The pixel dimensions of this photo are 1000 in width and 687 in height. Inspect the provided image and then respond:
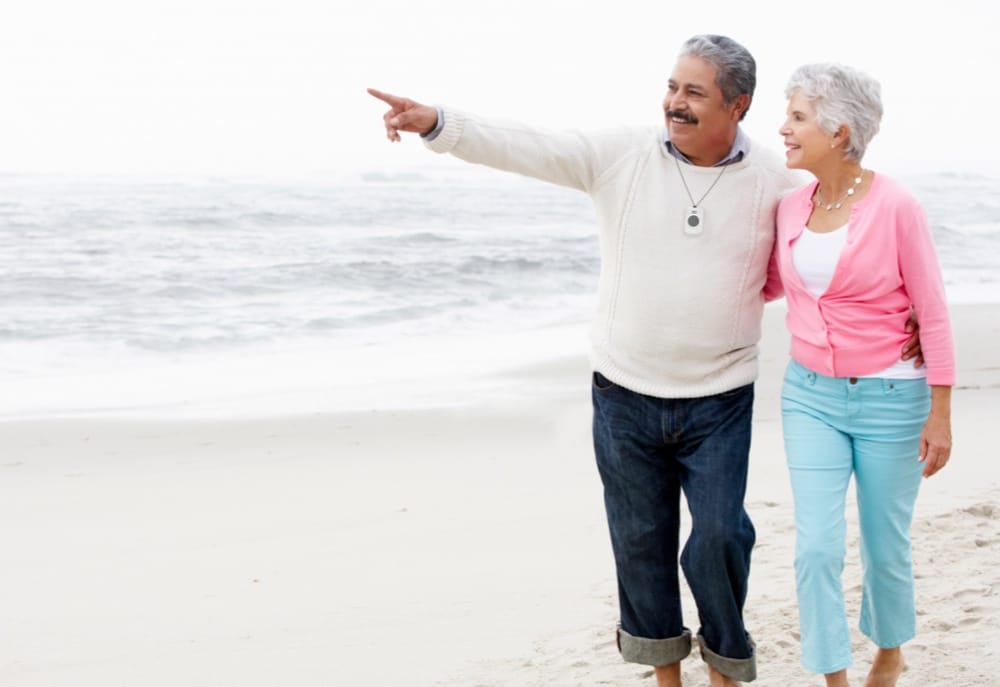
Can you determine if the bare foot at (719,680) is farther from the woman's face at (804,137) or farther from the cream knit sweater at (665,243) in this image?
the woman's face at (804,137)

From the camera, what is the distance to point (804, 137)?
3170 millimetres

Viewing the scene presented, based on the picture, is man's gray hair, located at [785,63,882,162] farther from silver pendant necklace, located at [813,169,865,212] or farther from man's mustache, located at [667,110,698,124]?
man's mustache, located at [667,110,698,124]

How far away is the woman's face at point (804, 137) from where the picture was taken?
10.4ft

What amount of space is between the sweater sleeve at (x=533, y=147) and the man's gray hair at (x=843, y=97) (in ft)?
1.61

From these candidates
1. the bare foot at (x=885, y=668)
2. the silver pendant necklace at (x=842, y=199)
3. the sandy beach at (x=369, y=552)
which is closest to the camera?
the silver pendant necklace at (x=842, y=199)

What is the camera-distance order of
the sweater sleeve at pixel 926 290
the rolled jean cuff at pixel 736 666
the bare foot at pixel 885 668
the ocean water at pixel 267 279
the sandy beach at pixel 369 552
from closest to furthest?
the sweater sleeve at pixel 926 290
the rolled jean cuff at pixel 736 666
the bare foot at pixel 885 668
the sandy beach at pixel 369 552
the ocean water at pixel 267 279

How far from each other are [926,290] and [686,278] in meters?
0.60

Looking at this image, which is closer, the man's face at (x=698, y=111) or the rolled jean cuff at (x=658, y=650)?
the man's face at (x=698, y=111)

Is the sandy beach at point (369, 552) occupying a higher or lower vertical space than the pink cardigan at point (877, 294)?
lower

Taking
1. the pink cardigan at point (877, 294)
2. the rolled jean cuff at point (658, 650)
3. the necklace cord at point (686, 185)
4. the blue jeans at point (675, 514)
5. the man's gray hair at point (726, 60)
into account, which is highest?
the man's gray hair at point (726, 60)

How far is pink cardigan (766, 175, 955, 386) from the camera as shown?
10.1 feet

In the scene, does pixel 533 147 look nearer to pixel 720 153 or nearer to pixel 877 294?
pixel 720 153

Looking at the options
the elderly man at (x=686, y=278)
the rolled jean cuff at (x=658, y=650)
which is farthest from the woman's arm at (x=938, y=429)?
the rolled jean cuff at (x=658, y=650)

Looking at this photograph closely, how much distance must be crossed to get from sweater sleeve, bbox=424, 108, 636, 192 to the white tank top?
54cm
